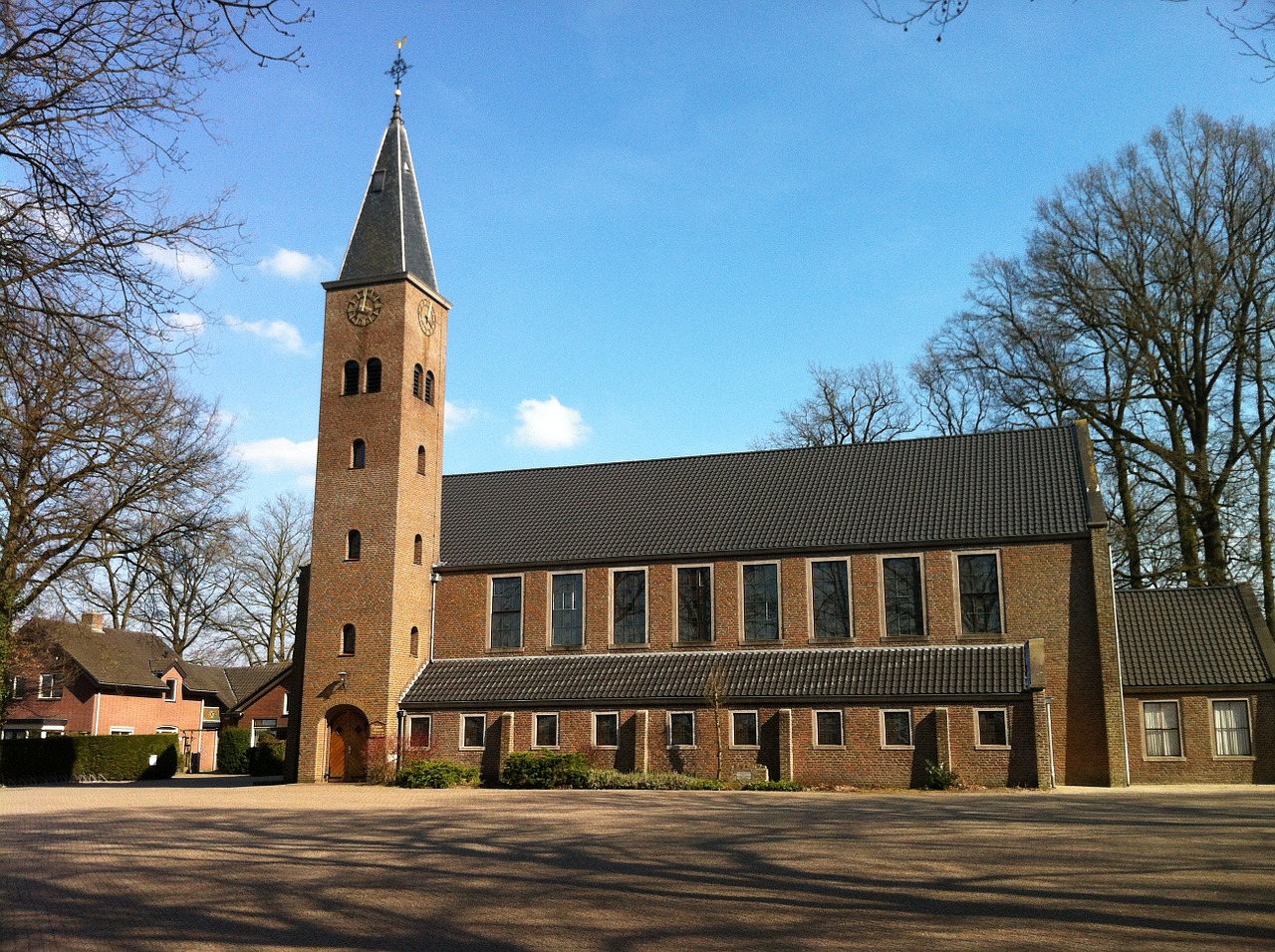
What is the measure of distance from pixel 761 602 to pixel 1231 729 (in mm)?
13318

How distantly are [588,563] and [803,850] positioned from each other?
71.5 feet

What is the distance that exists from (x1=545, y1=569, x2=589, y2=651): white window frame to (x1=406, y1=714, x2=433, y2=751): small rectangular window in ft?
14.8

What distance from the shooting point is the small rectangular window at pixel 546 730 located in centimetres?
3453

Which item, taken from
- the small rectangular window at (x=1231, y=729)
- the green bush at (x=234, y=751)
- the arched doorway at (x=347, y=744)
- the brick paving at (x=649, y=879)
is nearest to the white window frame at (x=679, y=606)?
the arched doorway at (x=347, y=744)

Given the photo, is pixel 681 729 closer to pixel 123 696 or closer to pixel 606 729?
pixel 606 729

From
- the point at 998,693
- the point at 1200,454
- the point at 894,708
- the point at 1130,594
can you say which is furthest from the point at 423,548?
the point at 1200,454

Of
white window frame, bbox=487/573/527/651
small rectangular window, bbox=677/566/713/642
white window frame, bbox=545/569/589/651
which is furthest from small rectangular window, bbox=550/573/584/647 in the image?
small rectangular window, bbox=677/566/713/642

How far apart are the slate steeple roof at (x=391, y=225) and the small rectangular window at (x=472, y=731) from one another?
48.4ft

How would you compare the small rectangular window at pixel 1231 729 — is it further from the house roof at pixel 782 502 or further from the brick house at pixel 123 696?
the brick house at pixel 123 696

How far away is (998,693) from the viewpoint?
30031 millimetres

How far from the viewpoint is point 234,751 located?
5172cm

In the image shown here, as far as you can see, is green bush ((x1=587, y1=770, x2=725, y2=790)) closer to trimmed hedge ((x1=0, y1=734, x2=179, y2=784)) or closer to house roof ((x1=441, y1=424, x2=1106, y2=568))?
house roof ((x1=441, y1=424, x2=1106, y2=568))

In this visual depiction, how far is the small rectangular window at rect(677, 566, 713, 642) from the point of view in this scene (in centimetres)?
3525

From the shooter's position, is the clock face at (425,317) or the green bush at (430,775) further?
the clock face at (425,317)
